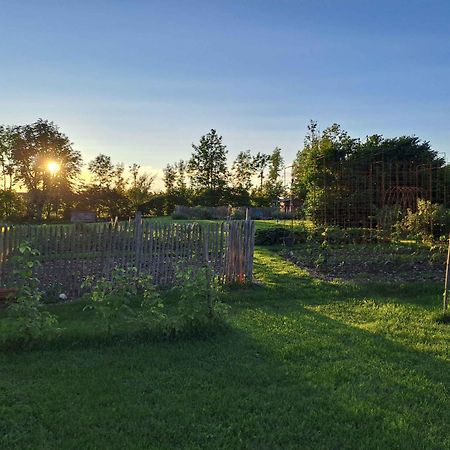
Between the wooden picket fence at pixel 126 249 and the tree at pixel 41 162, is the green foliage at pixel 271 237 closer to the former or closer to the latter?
the wooden picket fence at pixel 126 249

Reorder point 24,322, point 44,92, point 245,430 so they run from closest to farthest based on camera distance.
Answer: point 245,430 < point 24,322 < point 44,92

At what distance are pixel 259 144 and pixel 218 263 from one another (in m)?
48.6

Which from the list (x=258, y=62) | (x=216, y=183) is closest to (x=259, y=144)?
(x=216, y=183)

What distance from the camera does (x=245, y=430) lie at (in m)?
3.29

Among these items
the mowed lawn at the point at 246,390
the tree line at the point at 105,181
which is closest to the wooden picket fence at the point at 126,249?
the mowed lawn at the point at 246,390

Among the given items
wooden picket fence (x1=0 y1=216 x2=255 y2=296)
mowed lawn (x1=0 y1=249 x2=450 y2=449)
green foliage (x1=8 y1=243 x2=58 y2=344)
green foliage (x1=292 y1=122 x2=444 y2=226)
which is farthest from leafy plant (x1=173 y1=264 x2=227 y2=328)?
green foliage (x1=292 y1=122 x2=444 y2=226)

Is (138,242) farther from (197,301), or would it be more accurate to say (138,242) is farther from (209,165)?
(209,165)

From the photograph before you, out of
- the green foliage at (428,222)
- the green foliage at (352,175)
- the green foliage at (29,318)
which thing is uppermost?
the green foliage at (352,175)

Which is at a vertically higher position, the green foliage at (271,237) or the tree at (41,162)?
the tree at (41,162)

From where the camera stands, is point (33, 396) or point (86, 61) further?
point (86, 61)

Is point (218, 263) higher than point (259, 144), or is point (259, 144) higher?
point (259, 144)

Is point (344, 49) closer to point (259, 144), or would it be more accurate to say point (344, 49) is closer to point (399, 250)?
point (399, 250)

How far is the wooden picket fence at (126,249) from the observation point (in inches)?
301

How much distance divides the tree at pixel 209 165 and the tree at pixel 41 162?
15.6 metres
